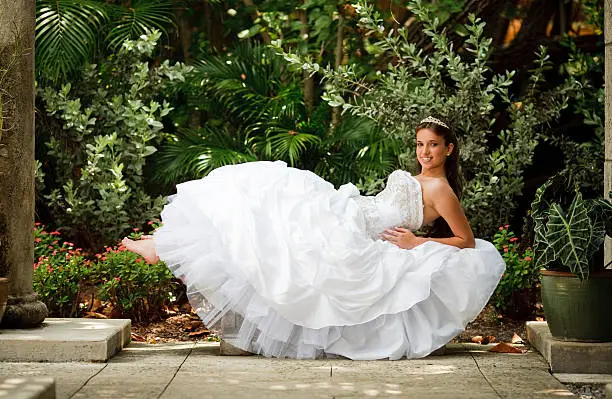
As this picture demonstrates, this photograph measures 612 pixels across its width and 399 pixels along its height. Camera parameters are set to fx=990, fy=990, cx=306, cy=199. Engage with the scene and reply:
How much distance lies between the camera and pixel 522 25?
10.8m

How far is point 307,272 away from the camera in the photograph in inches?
217

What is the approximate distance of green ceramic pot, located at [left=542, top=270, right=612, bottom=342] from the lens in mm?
5227

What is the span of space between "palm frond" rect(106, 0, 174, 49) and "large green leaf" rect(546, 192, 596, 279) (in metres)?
4.99

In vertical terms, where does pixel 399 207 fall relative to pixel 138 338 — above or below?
above

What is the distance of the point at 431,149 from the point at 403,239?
25.6 inches

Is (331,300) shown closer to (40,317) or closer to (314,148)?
(40,317)

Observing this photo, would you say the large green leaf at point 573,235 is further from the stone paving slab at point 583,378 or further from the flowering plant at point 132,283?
the flowering plant at point 132,283

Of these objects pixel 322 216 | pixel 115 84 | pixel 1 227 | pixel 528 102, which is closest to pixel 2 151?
pixel 1 227

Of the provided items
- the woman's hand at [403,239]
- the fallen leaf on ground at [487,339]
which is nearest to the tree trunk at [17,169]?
the woman's hand at [403,239]

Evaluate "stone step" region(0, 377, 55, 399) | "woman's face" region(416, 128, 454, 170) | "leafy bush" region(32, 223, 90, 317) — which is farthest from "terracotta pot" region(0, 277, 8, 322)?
"woman's face" region(416, 128, 454, 170)

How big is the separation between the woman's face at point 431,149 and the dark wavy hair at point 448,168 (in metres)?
0.03

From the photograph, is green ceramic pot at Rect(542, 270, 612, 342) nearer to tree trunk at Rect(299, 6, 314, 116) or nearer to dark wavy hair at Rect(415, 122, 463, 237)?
dark wavy hair at Rect(415, 122, 463, 237)

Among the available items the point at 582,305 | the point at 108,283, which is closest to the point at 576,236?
the point at 582,305

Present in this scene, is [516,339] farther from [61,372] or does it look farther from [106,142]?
[106,142]
